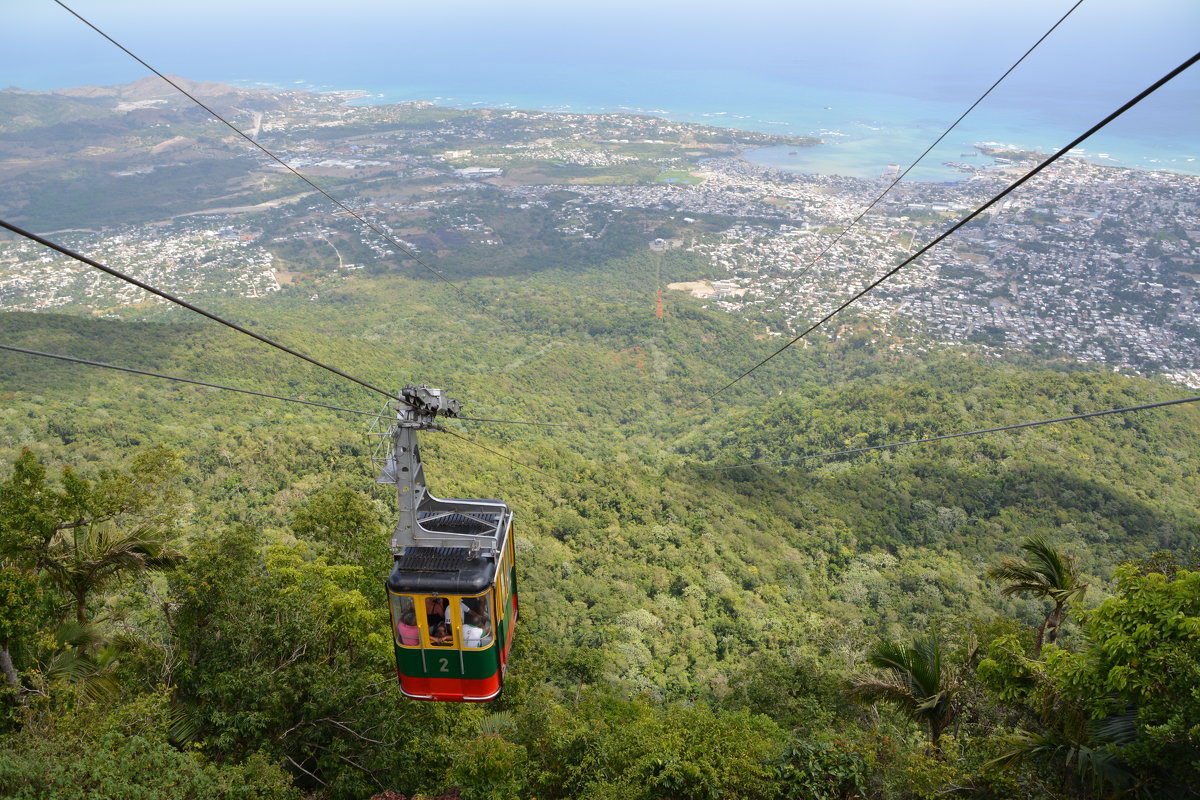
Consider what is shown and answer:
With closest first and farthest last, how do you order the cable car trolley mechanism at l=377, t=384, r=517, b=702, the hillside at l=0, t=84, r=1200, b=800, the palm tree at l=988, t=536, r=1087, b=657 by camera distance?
the cable car trolley mechanism at l=377, t=384, r=517, b=702 → the hillside at l=0, t=84, r=1200, b=800 → the palm tree at l=988, t=536, r=1087, b=657

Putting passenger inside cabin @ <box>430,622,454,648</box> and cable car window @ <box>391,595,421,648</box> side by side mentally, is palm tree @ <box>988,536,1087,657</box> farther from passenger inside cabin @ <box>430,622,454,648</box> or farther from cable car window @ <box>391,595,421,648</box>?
cable car window @ <box>391,595,421,648</box>

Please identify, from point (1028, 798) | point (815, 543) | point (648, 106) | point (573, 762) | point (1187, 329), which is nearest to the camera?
point (1028, 798)

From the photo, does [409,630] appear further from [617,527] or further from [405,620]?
[617,527]

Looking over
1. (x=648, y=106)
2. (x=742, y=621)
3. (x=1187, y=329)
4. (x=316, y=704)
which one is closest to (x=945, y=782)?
(x=316, y=704)

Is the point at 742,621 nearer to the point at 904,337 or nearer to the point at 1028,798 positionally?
the point at 1028,798

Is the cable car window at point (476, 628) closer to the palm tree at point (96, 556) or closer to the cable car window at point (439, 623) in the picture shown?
the cable car window at point (439, 623)

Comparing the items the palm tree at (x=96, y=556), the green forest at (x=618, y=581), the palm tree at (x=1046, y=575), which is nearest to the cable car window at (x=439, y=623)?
the green forest at (x=618, y=581)

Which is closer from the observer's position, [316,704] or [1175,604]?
[1175,604]

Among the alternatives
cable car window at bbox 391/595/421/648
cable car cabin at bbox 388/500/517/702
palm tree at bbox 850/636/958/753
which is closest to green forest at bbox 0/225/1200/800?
palm tree at bbox 850/636/958/753
